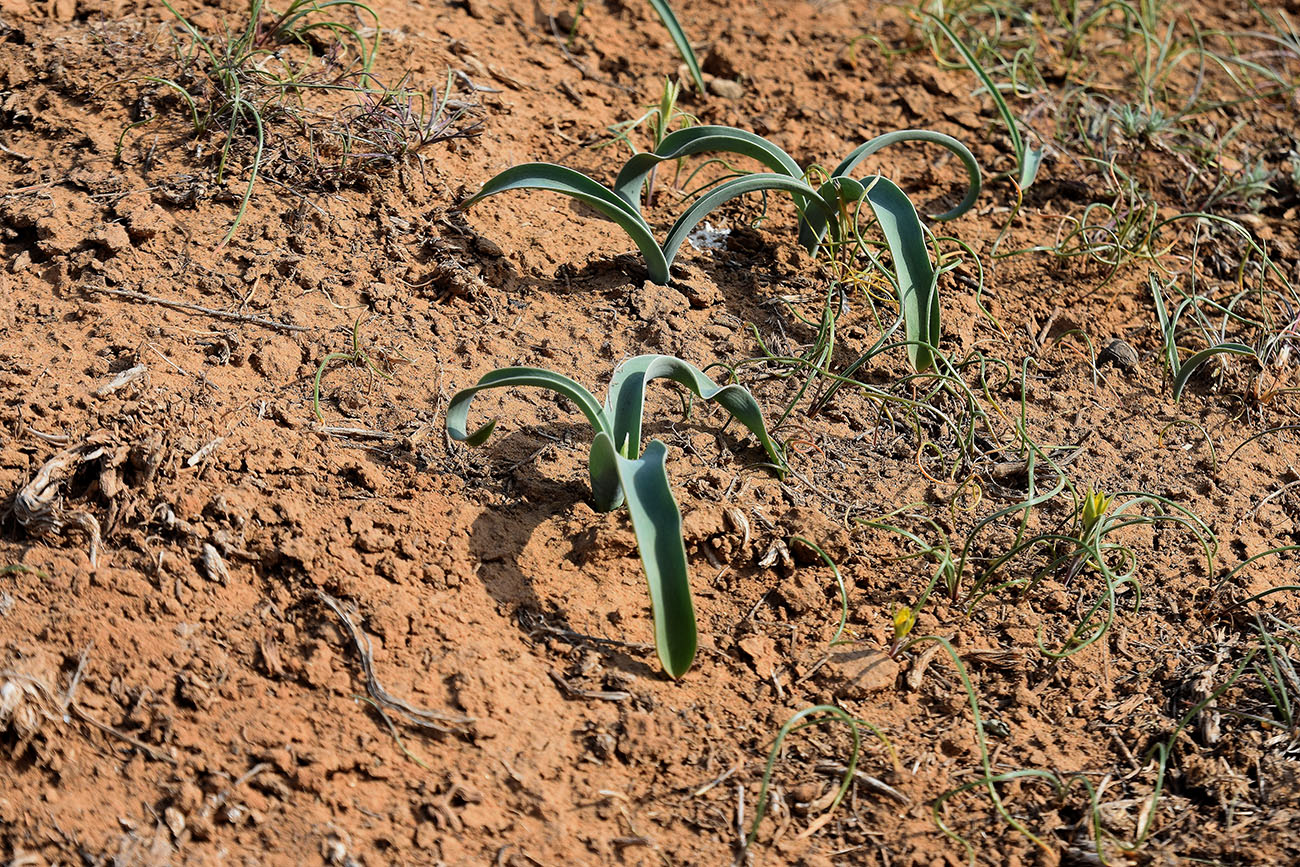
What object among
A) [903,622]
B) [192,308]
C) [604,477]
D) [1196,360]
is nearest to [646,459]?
[604,477]

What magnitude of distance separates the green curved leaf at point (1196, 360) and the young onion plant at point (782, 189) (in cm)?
55

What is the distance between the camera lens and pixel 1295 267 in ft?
8.80

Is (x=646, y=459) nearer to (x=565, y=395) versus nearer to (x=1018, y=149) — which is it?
(x=565, y=395)

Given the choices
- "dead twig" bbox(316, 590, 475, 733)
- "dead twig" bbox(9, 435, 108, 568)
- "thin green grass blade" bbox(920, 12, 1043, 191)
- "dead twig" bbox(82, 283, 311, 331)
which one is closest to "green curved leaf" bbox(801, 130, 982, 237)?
"thin green grass blade" bbox(920, 12, 1043, 191)

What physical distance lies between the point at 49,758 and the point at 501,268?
1.25m

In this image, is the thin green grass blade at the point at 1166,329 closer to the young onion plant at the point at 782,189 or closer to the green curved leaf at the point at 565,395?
the young onion plant at the point at 782,189

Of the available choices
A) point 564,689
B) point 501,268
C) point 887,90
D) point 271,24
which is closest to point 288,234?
point 501,268

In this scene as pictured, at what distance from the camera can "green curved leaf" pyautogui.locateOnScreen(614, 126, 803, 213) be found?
2296 mm

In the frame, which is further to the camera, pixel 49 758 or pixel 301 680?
pixel 301 680

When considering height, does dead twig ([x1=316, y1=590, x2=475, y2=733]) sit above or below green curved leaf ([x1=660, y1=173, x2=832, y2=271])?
below

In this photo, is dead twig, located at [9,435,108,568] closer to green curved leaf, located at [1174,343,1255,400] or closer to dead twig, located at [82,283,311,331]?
dead twig, located at [82,283,311,331]

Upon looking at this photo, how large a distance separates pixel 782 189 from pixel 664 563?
3.20 ft

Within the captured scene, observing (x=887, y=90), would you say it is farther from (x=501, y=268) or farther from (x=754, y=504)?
(x=754, y=504)

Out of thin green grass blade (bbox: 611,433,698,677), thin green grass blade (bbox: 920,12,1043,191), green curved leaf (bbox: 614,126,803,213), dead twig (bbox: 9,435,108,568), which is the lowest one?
dead twig (bbox: 9,435,108,568)
